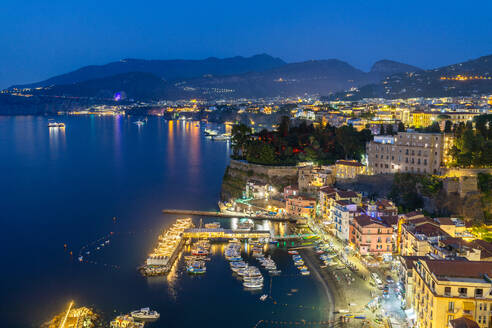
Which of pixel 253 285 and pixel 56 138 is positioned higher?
pixel 56 138

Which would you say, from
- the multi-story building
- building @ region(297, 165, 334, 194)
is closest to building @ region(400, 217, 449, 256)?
the multi-story building

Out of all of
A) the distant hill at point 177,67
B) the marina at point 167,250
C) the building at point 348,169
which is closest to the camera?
the marina at point 167,250

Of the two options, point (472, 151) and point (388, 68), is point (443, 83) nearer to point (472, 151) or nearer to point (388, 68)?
point (472, 151)

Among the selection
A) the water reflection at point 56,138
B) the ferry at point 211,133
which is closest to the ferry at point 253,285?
the water reflection at point 56,138

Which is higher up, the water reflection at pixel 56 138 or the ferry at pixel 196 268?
the water reflection at pixel 56 138

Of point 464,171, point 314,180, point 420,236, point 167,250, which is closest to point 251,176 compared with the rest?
point 314,180

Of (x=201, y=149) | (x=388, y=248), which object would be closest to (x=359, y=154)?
(x=388, y=248)

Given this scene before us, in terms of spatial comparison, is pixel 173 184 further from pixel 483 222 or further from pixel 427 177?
pixel 483 222

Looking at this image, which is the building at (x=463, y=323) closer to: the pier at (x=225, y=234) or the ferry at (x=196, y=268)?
the ferry at (x=196, y=268)
